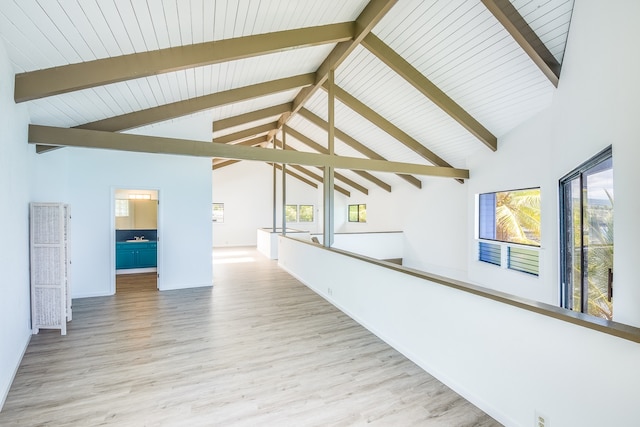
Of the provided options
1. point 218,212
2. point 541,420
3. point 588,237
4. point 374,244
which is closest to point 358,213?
point 374,244

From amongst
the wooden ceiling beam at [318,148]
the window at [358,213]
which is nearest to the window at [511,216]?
the wooden ceiling beam at [318,148]

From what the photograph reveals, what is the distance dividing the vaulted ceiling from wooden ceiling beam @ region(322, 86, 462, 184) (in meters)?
0.03

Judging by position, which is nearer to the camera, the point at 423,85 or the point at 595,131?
the point at 595,131

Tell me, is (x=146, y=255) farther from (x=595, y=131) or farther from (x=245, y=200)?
(x=595, y=131)

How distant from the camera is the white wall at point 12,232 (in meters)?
2.27

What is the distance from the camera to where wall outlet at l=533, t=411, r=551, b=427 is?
1.72 m

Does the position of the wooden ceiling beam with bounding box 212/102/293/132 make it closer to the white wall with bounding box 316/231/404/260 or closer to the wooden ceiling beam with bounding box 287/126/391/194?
the wooden ceiling beam with bounding box 287/126/391/194

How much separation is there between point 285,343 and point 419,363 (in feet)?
4.68

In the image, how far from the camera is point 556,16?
286cm

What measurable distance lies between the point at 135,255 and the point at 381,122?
638 centimetres

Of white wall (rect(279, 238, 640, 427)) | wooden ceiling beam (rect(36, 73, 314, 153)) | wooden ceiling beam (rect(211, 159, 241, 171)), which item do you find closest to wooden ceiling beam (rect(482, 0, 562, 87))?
white wall (rect(279, 238, 640, 427))

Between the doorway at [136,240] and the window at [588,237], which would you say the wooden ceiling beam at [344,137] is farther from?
the window at [588,237]

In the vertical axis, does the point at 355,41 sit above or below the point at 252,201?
above

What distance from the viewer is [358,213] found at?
483 inches
